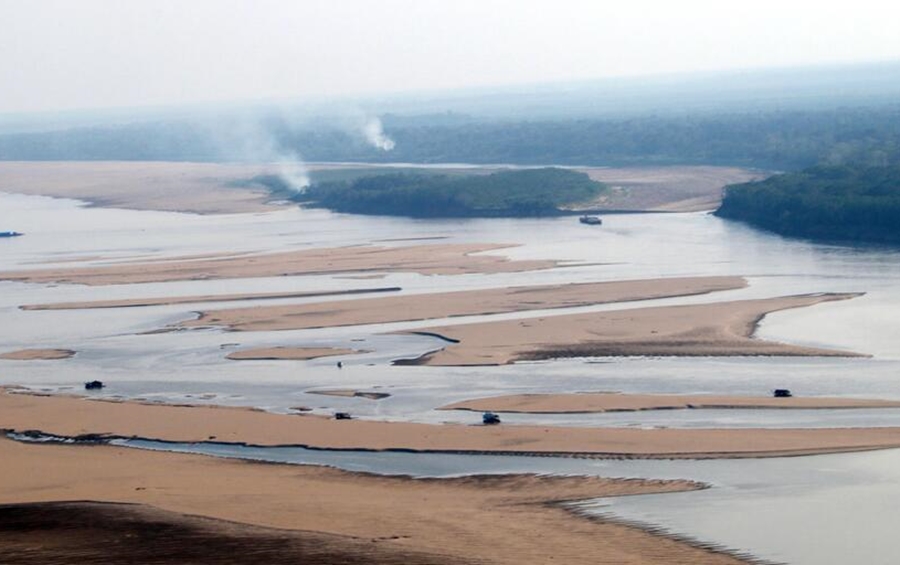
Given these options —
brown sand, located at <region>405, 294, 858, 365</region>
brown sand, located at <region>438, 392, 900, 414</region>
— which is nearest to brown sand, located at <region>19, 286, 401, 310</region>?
brown sand, located at <region>405, 294, 858, 365</region>

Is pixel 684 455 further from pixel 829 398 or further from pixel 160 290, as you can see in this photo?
pixel 160 290

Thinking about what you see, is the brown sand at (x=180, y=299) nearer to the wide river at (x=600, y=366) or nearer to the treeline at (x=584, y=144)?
the wide river at (x=600, y=366)

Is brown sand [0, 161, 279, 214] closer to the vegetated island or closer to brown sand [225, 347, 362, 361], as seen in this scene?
the vegetated island

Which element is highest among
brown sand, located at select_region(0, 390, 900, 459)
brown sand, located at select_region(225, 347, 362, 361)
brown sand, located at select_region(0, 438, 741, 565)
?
brown sand, located at select_region(225, 347, 362, 361)

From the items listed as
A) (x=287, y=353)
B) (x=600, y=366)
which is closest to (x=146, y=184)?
(x=287, y=353)

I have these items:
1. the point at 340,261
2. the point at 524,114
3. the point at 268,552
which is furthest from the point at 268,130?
the point at 268,552

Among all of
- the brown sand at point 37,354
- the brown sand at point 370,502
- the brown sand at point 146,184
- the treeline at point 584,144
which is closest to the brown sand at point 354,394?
the brown sand at point 370,502

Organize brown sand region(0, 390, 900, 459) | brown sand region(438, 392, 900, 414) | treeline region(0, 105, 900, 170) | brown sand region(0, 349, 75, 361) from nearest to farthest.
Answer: brown sand region(0, 390, 900, 459), brown sand region(438, 392, 900, 414), brown sand region(0, 349, 75, 361), treeline region(0, 105, 900, 170)

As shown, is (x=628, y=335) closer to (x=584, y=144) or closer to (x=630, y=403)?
(x=630, y=403)
